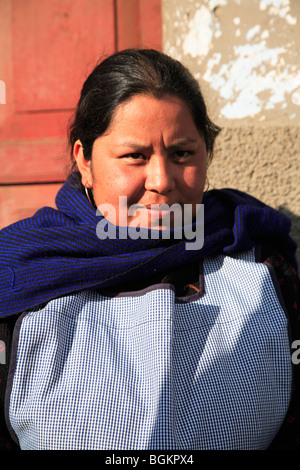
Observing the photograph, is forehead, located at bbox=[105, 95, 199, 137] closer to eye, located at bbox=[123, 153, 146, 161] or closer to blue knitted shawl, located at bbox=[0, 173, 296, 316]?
eye, located at bbox=[123, 153, 146, 161]

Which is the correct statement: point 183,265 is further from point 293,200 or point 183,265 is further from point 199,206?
point 293,200

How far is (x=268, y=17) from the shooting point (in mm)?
1999

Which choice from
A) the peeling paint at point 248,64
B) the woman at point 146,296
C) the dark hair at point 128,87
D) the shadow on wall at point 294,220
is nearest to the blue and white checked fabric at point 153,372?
the woman at point 146,296

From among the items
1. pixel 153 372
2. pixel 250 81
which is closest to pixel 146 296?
pixel 153 372

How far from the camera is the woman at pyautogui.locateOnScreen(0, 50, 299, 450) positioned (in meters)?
1.21

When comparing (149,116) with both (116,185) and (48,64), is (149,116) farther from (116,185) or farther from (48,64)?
(48,64)

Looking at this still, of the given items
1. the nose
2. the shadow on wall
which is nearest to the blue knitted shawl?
the nose

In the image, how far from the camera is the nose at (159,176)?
1.45m

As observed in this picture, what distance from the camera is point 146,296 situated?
4.45 feet

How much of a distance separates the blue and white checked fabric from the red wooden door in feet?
3.29

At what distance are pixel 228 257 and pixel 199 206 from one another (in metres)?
0.19

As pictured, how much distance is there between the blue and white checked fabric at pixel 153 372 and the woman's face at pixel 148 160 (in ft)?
0.91

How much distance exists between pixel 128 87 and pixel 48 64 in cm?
86

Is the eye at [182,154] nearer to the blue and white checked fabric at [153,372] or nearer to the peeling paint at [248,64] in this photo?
the blue and white checked fabric at [153,372]
